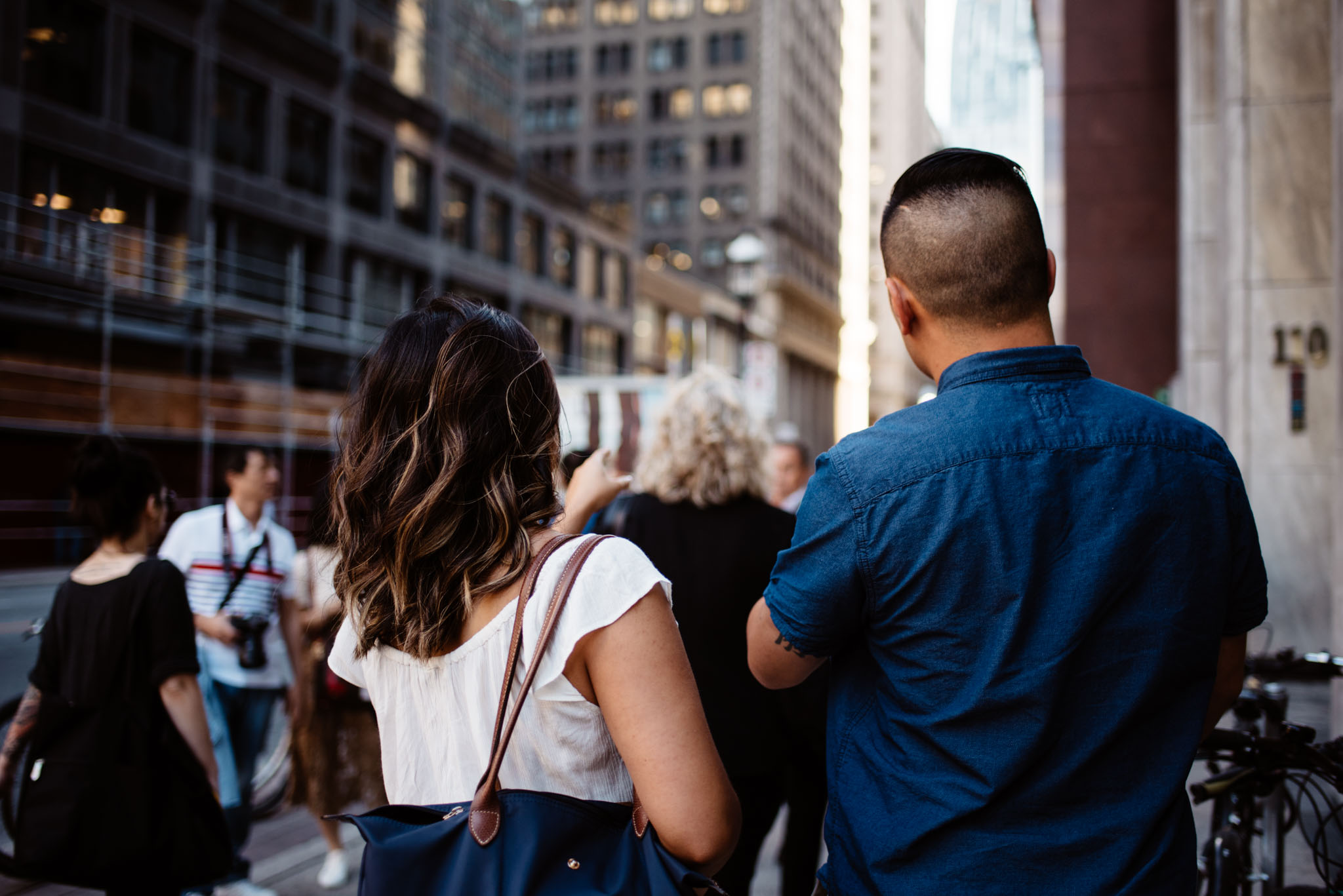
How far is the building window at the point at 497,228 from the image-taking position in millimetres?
43781

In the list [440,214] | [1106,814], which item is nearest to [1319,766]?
[1106,814]

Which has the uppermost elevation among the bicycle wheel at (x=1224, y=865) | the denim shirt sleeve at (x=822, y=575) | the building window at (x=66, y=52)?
the building window at (x=66, y=52)

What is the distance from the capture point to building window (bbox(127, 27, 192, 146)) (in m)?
25.8

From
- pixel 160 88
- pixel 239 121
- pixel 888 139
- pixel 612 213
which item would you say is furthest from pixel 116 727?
pixel 888 139

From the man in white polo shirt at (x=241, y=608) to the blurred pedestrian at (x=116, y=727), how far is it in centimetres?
164

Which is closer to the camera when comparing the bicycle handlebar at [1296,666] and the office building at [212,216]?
the bicycle handlebar at [1296,666]

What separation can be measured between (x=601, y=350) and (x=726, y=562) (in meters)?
50.1

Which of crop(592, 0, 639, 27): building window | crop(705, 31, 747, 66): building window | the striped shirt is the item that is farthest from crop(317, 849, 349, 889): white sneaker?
crop(592, 0, 639, 27): building window

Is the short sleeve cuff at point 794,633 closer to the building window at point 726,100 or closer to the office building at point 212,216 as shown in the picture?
the office building at point 212,216

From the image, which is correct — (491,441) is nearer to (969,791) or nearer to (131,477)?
(969,791)

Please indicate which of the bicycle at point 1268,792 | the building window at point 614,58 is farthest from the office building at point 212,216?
the building window at point 614,58

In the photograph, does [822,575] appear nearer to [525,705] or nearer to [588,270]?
[525,705]

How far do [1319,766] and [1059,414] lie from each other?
6.61ft

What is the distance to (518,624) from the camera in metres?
1.79
